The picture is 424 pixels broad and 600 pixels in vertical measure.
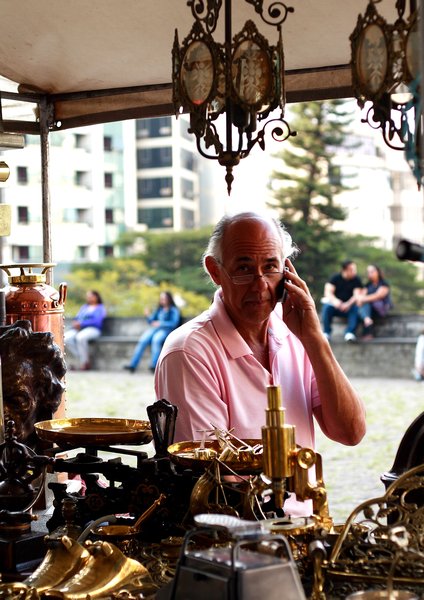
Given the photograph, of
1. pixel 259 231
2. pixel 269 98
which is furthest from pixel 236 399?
pixel 269 98

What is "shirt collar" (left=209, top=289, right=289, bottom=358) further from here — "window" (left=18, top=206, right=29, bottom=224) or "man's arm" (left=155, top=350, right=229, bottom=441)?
"window" (left=18, top=206, right=29, bottom=224)

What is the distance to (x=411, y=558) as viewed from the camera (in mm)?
1783

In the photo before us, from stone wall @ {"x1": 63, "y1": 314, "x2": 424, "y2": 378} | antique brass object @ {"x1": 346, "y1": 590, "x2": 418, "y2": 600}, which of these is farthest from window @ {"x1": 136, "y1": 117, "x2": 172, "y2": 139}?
antique brass object @ {"x1": 346, "y1": 590, "x2": 418, "y2": 600}

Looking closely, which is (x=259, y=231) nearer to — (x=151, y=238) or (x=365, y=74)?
(x=365, y=74)

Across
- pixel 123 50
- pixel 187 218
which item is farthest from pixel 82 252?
pixel 123 50

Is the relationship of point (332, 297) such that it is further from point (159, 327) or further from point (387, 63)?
point (387, 63)

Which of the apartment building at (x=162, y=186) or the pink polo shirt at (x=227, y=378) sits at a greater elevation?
the apartment building at (x=162, y=186)

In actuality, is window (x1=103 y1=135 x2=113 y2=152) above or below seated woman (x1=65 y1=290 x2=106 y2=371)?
above

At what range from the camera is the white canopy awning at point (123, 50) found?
2.91 m

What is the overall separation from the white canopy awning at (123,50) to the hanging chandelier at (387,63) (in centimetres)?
64

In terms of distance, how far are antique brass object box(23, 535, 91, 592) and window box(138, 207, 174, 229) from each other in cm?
1785

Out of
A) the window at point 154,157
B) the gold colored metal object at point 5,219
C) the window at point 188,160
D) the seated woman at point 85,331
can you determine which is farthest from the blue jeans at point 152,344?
the gold colored metal object at point 5,219

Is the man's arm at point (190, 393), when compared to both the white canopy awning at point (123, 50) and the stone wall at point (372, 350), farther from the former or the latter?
the stone wall at point (372, 350)

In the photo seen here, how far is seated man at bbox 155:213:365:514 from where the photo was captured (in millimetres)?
2832
